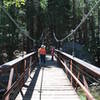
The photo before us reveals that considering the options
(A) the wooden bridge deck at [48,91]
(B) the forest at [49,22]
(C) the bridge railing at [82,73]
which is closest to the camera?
(C) the bridge railing at [82,73]

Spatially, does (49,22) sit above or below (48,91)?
above

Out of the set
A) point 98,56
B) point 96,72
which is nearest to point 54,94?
point 96,72

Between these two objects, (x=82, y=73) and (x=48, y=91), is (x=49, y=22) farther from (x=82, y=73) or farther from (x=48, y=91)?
(x=82, y=73)

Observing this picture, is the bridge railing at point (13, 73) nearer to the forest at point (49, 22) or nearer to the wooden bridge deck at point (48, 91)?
the wooden bridge deck at point (48, 91)

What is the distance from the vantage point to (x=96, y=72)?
4.00 meters

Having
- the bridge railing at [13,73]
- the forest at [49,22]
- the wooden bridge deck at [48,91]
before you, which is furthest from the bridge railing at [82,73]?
the forest at [49,22]

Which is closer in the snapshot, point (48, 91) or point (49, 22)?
point (48, 91)

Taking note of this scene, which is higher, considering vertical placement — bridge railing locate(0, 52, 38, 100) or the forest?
the forest

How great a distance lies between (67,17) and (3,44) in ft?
39.7

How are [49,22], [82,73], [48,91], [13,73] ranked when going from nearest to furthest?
[82,73], [13,73], [48,91], [49,22]

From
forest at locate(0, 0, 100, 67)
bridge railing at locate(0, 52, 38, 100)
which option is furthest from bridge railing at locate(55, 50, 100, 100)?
forest at locate(0, 0, 100, 67)

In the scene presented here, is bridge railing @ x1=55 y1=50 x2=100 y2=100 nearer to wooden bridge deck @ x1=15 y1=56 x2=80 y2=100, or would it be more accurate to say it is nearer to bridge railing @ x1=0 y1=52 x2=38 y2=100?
wooden bridge deck @ x1=15 y1=56 x2=80 y2=100

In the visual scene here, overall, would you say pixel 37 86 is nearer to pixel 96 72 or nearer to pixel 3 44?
pixel 96 72

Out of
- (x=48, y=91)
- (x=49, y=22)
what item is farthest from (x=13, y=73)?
(x=49, y=22)
